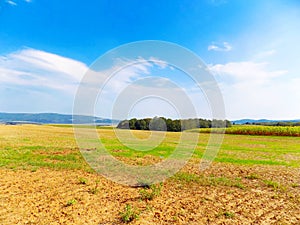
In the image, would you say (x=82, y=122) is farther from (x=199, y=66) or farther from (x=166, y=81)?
(x=199, y=66)

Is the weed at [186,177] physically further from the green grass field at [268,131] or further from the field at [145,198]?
the green grass field at [268,131]

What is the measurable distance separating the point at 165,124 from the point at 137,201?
17.7 meters

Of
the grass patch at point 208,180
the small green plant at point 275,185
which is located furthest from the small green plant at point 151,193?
the small green plant at point 275,185

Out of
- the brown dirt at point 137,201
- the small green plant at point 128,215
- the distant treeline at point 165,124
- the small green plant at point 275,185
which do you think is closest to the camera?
the small green plant at point 128,215

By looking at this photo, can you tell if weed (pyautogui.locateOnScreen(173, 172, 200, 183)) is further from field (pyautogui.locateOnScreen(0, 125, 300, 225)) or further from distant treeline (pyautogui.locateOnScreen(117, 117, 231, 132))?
distant treeline (pyautogui.locateOnScreen(117, 117, 231, 132))

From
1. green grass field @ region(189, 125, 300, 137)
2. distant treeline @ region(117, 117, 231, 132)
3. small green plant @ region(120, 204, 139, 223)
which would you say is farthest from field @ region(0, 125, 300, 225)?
green grass field @ region(189, 125, 300, 137)

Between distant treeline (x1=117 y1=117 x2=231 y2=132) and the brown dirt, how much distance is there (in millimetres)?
6990

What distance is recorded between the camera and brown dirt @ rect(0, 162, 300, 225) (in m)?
5.87

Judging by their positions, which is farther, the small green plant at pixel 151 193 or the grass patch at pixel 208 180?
the grass patch at pixel 208 180

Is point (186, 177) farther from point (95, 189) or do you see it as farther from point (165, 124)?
point (165, 124)

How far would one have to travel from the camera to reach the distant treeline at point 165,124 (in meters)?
21.8

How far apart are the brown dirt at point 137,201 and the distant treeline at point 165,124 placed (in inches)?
275

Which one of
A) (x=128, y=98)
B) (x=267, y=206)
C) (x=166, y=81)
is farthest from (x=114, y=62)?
(x=267, y=206)

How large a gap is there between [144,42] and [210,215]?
868 cm
